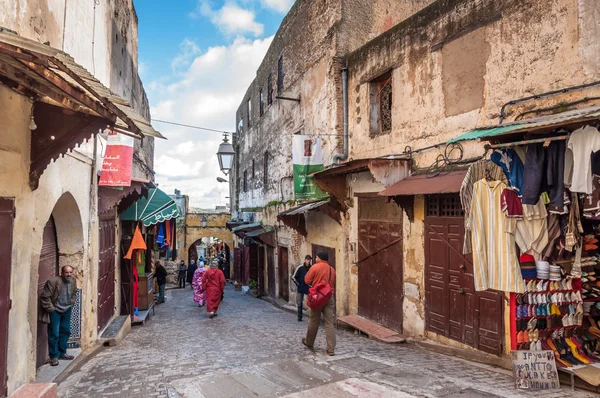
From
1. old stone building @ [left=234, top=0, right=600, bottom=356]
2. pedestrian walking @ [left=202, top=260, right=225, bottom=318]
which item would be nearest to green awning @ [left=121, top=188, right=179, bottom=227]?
pedestrian walking @ [left=202, top=260, right=225, bottom=318]

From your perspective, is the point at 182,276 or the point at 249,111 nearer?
the point at 249,111

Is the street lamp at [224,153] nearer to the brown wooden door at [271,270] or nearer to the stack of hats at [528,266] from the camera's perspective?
the brown wooden door at [271,270]

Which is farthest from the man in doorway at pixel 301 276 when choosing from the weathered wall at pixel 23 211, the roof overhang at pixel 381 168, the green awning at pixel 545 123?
the green awning at pixel 545 123

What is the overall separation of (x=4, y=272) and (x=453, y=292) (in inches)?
239

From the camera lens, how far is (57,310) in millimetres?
6160

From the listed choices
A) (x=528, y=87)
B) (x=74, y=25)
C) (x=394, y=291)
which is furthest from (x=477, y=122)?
(x=74, y=25)

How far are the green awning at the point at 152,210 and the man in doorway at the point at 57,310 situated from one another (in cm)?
437

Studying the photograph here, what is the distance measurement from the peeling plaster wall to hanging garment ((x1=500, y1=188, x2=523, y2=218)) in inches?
58.4

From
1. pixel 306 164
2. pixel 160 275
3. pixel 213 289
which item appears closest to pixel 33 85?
pixel 306 164

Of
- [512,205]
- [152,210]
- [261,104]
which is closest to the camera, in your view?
[512,205]

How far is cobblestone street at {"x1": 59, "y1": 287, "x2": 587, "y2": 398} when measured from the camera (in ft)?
15.9

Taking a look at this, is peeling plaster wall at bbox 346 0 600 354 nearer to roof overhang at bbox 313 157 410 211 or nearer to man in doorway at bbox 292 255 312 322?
roof overhang at bbox 313 157 410 211

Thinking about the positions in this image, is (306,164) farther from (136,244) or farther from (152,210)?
(136,244)

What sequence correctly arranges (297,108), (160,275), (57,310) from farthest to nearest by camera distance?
(160,275) < (297,108) < (57,310)
